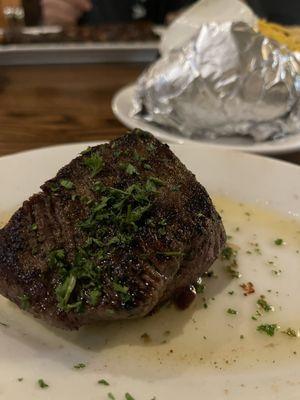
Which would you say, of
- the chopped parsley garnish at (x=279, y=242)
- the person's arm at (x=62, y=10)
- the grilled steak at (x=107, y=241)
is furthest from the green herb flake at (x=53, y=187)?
the person's arm at (x=62, y=10)

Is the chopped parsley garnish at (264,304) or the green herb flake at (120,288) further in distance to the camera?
the chopped parsley garnish at (264,304)

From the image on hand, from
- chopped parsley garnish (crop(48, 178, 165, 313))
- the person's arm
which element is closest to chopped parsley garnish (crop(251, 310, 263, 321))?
chopped parsley garnish (crop(48, 178, 165, 313))

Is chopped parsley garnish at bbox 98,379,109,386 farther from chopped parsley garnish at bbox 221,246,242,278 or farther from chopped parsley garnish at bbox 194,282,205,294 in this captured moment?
chopped parsley garnish at bbox 221,246,242,278

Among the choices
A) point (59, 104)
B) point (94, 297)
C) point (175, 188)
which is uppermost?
point (175, 188)

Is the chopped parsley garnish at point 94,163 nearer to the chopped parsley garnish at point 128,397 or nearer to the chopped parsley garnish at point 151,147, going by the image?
the chopped parsley garnish at point 151,147

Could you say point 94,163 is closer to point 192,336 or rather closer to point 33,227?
point 33,227

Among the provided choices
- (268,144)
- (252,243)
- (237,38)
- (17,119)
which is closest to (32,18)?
(17,119)

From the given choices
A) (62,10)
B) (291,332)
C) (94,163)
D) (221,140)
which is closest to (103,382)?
(291,332)
